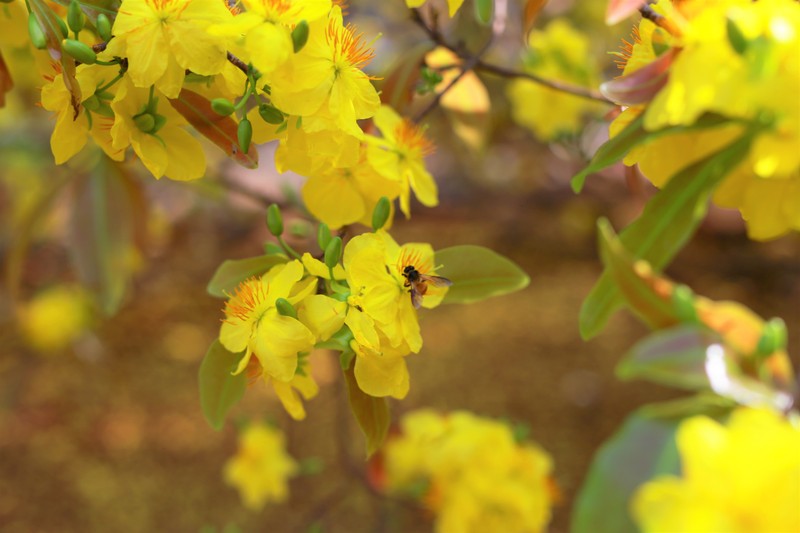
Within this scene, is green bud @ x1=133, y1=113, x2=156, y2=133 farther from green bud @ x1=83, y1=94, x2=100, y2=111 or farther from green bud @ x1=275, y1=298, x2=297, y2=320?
green bud @ x1=275, y1=298, x2=297, y2=320

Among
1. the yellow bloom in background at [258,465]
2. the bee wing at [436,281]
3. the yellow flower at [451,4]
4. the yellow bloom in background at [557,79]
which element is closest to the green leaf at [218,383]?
the bee wing at [436,281]

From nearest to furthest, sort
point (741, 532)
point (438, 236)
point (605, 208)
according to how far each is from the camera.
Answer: point (741, 532), point (605, 208), point (438, 236)

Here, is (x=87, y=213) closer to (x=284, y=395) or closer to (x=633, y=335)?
(x=284, y=395)

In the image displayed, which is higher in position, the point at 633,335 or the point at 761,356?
the point at 761,356

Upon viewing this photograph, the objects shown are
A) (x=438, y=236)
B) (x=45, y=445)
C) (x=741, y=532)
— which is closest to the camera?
(x=741, y=532)

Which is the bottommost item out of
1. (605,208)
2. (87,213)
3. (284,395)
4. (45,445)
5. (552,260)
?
(45,445)

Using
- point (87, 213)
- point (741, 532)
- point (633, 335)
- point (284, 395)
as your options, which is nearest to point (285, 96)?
point (284, 395)

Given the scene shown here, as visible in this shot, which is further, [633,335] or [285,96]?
[633,335]

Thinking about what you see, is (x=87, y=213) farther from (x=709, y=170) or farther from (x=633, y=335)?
(x=633, y=335)

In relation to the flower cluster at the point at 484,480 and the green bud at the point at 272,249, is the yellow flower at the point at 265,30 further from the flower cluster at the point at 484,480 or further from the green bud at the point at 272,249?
the flower cluster at the point at 484,480

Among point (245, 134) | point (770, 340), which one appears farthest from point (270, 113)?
point (770, 340)
